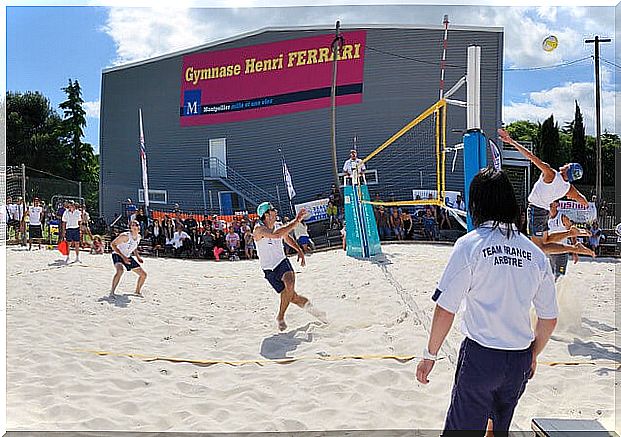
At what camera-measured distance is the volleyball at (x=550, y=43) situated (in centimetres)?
348

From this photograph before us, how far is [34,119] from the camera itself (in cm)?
367

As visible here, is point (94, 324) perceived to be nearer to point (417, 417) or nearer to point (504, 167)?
point (417, 417)

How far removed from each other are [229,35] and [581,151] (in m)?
2.00

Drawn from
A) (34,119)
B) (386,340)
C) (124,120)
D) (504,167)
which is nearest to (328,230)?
(386,340)

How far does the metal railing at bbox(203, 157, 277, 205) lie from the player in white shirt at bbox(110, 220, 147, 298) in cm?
51

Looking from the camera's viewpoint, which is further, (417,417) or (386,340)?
(386,340)

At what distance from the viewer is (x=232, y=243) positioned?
3740 millimetres

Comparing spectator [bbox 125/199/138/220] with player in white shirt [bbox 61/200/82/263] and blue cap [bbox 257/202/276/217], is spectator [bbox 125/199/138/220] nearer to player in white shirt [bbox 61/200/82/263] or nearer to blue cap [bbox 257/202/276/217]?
player in white shirt [bbox 61/200/82/263]

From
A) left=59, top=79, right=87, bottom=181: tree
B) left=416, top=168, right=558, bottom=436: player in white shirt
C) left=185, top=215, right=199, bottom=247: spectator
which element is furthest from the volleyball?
left=59, top=79, right=87, bottom=181: tree

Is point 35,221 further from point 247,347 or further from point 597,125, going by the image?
point 597,125

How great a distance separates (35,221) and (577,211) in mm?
3075

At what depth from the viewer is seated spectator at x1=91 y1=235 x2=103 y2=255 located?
377cm

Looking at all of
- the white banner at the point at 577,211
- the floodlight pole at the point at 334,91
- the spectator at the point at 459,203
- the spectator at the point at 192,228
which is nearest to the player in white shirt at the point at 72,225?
the spectator at the point at 192,228

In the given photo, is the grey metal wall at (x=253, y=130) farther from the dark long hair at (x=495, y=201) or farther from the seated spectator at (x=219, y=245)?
the dark long hair at (x=495, y=201)
